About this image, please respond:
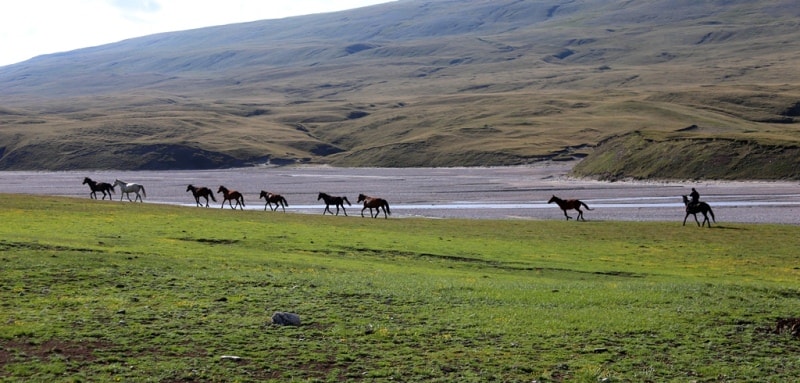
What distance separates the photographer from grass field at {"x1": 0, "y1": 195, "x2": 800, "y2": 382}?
12.9 meters

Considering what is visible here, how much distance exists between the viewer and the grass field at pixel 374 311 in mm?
12898

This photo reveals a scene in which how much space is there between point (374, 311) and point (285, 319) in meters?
2.13

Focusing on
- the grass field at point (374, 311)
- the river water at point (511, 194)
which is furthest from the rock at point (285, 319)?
the river water at point (511, 194)

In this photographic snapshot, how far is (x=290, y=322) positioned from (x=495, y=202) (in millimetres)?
48648

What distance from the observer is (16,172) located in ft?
445

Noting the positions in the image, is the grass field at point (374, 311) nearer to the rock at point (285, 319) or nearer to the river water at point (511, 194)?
the rock at point (285, 319)

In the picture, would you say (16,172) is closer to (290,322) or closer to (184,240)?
(184,240)

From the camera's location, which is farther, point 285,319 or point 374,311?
point 374,311

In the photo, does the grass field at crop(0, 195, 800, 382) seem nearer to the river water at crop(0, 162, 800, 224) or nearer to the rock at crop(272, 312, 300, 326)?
the rock at crop(272, 312, 300, 326)

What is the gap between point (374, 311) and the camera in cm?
1703

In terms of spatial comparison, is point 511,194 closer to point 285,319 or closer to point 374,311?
point 374,311

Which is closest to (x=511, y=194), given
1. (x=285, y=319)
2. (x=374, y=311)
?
(x=374, y=311)

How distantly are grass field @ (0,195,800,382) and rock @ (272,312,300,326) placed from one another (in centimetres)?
23

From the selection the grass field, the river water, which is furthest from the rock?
the river water
